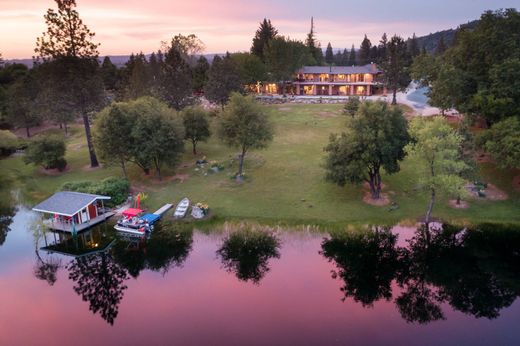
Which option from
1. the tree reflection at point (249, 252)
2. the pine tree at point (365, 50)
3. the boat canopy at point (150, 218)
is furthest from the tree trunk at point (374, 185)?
the pine tree at point (365, 50)

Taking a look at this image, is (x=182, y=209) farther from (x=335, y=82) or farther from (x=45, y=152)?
(x=335, y=82)

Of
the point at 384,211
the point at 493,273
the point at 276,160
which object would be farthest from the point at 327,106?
the point at 493,273

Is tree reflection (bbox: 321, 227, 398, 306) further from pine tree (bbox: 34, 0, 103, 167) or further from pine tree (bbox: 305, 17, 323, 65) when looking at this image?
pine tree (bbox: 305, 17, 323, 65)

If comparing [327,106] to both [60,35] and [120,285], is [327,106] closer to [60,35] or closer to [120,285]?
[60,35]

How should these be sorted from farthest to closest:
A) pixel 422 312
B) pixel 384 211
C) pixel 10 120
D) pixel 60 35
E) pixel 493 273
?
pixel 10 120 < pixel 60 35 < pixel 384 211 < pixel 493 273 < pixel 422 312

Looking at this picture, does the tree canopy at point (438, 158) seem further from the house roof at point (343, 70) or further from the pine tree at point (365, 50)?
the pine tree at point (365, 50)

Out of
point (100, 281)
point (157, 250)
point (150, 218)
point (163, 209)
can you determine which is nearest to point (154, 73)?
point (163, 209)

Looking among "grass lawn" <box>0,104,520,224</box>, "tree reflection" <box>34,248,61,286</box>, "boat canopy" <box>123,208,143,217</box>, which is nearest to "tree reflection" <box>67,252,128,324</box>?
"tree reflection" <box>34,248,61,286</box>
